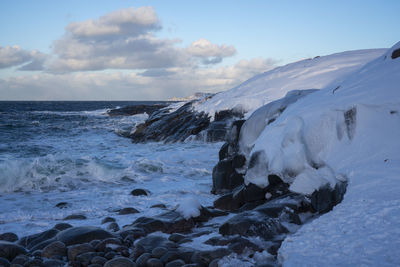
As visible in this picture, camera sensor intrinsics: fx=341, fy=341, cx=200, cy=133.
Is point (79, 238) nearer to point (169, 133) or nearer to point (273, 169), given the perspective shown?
point (273, 169)

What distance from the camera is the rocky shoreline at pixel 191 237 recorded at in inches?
135

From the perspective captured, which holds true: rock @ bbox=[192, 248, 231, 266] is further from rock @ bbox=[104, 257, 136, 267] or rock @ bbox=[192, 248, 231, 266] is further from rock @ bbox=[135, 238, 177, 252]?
rock @ bbox=[104, 257, 136, 267]

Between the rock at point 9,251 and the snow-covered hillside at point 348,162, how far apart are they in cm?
304

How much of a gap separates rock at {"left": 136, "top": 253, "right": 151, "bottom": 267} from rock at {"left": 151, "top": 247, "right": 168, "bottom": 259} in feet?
0.19

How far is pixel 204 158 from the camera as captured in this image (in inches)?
443

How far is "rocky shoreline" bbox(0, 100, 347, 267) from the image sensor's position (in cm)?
342

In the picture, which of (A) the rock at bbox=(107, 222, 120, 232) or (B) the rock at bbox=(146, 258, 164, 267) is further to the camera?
(A) the rock at bbox=(107, 222, 120, 232)

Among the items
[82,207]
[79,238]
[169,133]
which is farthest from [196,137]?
[79,238]

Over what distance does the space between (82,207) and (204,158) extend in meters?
5.22

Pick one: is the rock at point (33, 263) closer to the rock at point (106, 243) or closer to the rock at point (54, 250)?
the rock at point (54, 250)

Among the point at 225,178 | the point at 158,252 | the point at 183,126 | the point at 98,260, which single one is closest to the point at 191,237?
the point at 158,252

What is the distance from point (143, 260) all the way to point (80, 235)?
1.20 m

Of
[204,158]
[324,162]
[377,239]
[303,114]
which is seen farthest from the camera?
[204,158]

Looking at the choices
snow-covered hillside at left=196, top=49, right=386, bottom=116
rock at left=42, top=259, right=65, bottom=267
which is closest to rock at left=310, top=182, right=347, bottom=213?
rock at left=42, top=259, right=65, bottom=267
